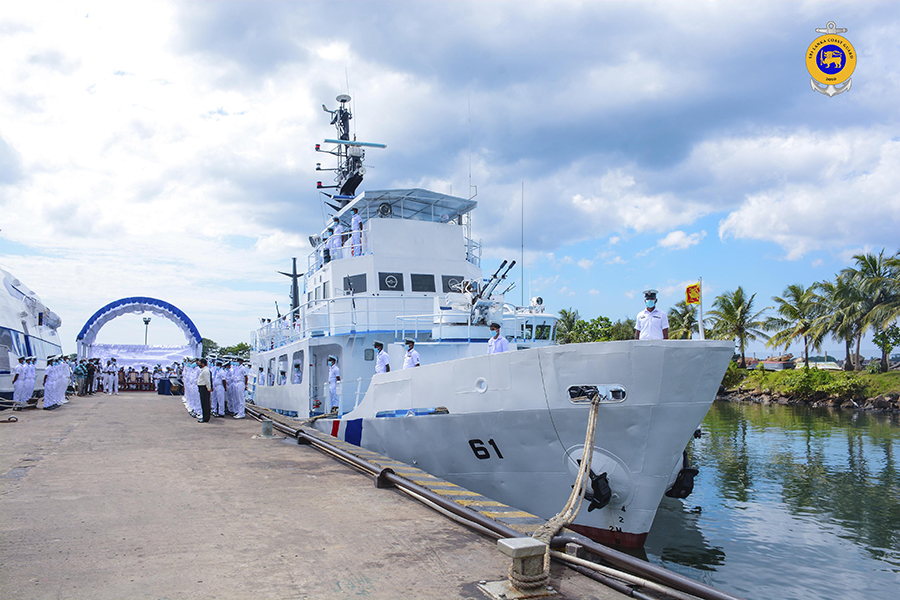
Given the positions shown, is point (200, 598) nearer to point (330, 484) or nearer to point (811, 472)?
point (330, 484)

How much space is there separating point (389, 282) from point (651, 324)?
7.87 m

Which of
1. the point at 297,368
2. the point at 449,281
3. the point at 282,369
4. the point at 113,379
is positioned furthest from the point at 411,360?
the point at 113,379

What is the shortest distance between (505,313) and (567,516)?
786 centimetres

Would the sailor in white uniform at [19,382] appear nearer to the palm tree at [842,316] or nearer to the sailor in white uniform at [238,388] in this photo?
the sailor in white uniform at [238,388]

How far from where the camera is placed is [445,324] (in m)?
11.5

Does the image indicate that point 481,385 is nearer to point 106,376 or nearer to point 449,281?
point 449,281

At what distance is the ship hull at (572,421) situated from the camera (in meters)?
6.69

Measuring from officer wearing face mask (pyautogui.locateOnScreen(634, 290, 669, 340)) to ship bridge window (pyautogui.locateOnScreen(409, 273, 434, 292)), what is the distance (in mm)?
7517

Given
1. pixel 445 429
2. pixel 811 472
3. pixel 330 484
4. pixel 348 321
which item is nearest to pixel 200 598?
pixel 330 484

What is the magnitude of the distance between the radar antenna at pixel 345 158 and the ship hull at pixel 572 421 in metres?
12.7

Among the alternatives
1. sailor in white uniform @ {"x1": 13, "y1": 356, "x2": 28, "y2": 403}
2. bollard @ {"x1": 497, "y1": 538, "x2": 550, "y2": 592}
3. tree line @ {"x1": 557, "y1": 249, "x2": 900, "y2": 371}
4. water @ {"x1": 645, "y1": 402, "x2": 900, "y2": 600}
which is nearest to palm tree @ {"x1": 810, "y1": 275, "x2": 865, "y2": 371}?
tree line @ {"x1": 557, "y1": 249, "x2": 900, "y2": 371}

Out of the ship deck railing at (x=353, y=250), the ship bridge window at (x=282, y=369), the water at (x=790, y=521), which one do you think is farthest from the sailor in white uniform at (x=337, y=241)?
the water at (x=790, y=521)

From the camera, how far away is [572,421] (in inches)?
279

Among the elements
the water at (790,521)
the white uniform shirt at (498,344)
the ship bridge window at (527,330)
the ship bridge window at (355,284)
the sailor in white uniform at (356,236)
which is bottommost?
the water at (790,521)
